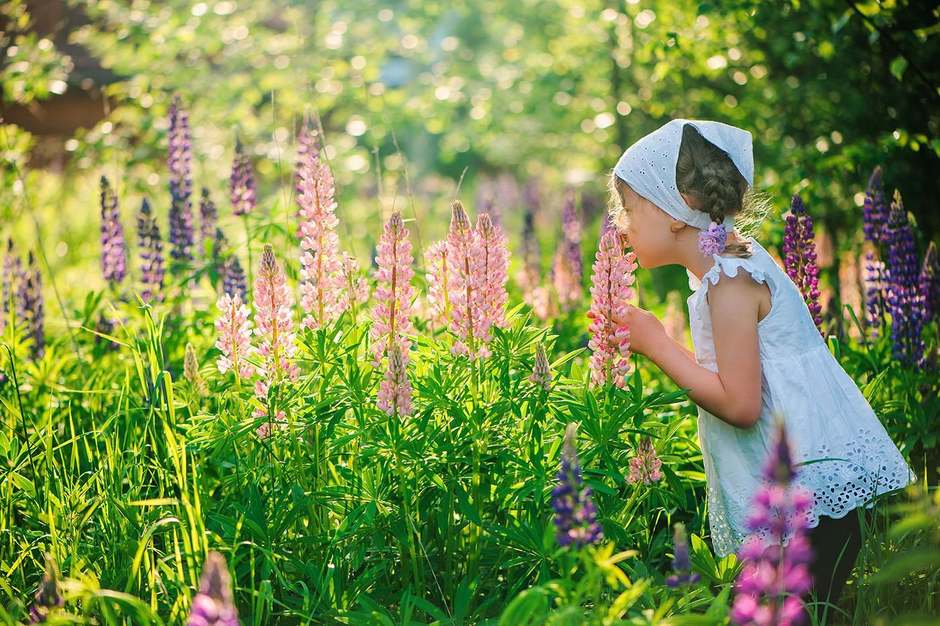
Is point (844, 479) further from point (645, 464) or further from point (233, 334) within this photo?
point (233, 334)

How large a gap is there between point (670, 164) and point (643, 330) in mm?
534

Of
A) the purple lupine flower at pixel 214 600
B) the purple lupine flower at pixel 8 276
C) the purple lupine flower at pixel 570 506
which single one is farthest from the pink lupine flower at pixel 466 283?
the purple lupine flower at pixel 8 276

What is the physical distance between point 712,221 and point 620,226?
294 mm

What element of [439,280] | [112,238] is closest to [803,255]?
[439,280]

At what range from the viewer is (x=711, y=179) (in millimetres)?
2783

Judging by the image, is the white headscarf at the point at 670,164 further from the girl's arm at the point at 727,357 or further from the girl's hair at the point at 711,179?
the girl's arm at the point at 727,357

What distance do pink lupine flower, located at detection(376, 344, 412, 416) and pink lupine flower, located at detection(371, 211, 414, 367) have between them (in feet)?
0.56

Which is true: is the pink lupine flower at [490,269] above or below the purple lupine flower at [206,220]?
above

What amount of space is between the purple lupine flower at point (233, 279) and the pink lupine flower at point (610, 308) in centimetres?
193

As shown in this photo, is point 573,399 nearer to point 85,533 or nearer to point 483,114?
point 85,533

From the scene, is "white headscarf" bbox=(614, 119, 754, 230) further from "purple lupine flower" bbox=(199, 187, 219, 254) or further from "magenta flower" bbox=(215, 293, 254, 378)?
"purple lupine flower" bbox=(199, 187, 219, 254)

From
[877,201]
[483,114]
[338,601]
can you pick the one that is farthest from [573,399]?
[483,114]

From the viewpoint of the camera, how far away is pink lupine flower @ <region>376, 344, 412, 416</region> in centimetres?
224

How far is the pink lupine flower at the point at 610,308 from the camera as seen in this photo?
2479mm
